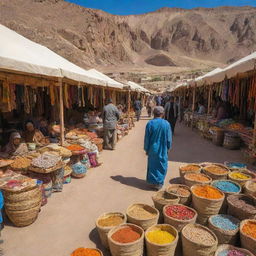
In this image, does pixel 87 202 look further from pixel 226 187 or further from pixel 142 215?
pixel 226 187

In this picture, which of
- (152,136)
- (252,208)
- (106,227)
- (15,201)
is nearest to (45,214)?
(15,201)

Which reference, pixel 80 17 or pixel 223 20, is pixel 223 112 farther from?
pixel 223 20

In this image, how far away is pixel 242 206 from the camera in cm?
275

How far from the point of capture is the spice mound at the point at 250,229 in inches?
92.8

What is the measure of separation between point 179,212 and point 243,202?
2.92ft

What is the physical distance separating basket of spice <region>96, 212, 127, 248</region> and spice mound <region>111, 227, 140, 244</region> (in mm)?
120

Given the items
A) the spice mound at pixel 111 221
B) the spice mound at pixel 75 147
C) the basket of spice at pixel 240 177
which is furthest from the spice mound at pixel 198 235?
the spice mound at pixel 75 147

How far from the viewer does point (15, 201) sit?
286cm

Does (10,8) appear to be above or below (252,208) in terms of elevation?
above

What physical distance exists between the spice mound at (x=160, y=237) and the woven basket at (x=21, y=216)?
1.63m

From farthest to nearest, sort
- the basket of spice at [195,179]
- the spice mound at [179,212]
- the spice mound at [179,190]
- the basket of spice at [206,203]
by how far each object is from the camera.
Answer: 1. the basket of spice at [195,179]
2. the spice mound at [179,190]
3. the basket of spice at [206,203]
4. the spice mound at [179,212]

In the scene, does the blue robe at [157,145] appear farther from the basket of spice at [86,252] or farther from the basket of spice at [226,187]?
the basket of spice at [86,252]

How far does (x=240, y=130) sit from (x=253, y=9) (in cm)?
11999

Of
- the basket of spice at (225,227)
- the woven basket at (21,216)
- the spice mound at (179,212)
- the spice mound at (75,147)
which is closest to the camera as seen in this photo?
the basket of spice at (225,227)
